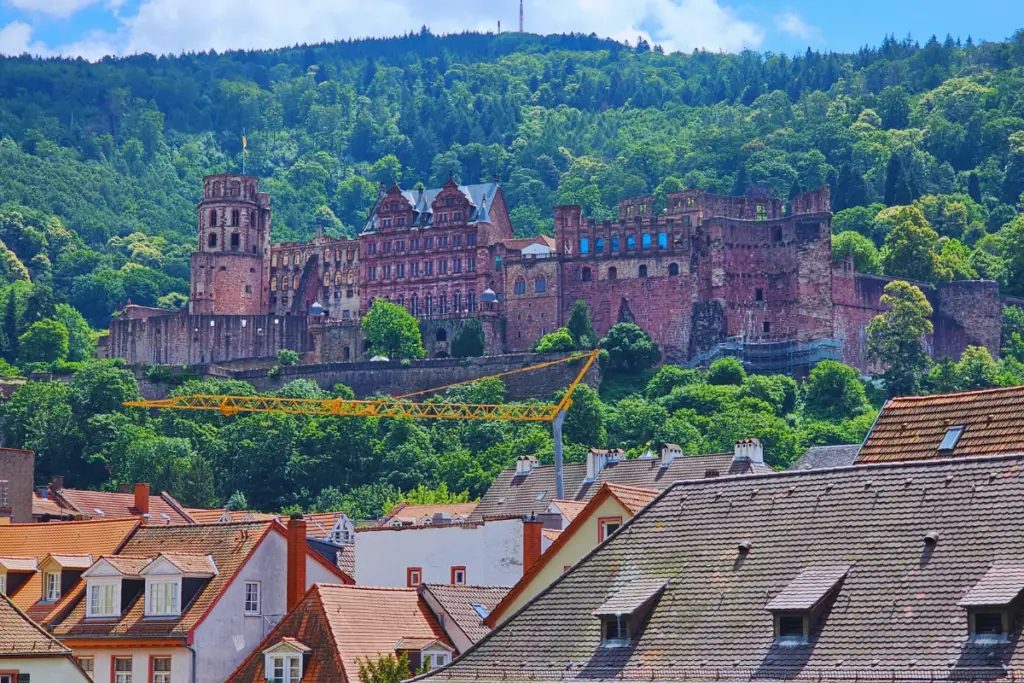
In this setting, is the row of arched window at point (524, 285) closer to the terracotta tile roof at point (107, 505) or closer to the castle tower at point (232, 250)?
the castle tower at point (232, 250)

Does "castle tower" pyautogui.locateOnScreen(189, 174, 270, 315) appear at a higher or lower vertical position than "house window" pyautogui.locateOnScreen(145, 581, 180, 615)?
higher

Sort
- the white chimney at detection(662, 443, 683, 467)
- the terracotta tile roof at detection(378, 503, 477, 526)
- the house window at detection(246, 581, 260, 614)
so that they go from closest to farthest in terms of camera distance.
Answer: the house window at detection(246, 581, 260, 614), the white chimney at detection(662, 443, 683, 467), the terracotta tile roof at detection(378, 503, 477, 526)

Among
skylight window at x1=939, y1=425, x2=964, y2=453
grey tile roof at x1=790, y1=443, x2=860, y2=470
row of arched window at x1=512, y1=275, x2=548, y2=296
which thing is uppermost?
row of arched window at x1=512, y1=275, x2=548, y2=296

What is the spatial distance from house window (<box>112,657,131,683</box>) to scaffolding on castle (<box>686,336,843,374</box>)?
325 ft

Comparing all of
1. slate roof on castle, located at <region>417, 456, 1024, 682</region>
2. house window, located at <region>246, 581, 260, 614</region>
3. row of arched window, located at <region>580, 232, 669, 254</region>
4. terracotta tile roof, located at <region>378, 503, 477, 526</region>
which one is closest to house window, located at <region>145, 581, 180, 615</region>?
house window, located at <region>246, 581, 260, 614</region>

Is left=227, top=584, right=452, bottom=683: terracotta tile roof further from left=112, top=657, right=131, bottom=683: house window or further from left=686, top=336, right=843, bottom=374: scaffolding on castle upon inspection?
left=686, top=336, right=843, bottom=374: scaffolding on castle

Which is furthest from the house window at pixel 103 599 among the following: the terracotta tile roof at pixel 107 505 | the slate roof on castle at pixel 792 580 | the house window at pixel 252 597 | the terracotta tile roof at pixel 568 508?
the terracotta tile roof at pixel 107 505

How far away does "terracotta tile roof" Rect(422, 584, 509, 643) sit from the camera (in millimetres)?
41938

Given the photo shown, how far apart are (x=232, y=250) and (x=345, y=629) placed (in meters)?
126

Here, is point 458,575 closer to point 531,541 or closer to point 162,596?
point 531,541

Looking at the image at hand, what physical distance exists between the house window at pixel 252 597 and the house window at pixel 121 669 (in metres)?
2.50

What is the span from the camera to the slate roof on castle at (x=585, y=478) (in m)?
70.1

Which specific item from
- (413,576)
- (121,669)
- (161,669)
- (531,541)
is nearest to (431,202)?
(413,576)

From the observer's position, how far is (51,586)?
46.5 meters
